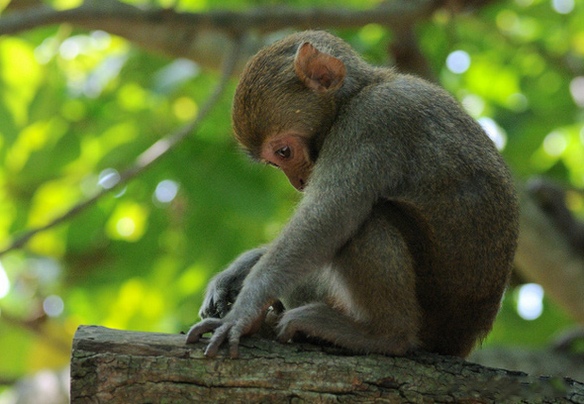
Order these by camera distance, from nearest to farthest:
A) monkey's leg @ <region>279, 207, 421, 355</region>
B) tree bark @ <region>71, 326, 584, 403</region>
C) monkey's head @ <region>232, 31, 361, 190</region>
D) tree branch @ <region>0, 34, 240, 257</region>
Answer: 1. tree bark @ <region>71, 326, 584, 403</region>
2. monkey's leg @ <region>279, 207, 421, 355</region>
3. monkey's head @ <region>232, 31, 361, 190</region>
4. tree branch @ <region>0, 34, 240, 257</region>

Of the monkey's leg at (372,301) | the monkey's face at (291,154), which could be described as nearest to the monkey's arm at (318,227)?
the monkey's leg at (372,301)

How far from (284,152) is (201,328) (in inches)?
60.9

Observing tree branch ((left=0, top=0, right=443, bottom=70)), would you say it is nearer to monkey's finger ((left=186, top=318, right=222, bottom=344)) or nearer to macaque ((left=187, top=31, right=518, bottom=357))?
macaque ((left=187, top=31, right=518, bottom=357))

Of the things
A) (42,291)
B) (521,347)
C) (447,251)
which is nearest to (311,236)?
(447,251)

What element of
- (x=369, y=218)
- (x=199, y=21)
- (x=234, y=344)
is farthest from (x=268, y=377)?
(x=199, y=21)

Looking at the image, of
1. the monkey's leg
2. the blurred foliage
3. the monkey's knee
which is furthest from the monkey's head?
the blurred foliage

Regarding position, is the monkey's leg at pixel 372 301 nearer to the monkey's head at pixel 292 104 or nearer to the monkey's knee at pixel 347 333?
the monkey's knee at pixel 347 333

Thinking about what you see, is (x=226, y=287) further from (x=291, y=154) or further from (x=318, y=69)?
(x=318, y=69)

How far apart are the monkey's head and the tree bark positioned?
4.67ft

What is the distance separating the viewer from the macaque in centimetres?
484

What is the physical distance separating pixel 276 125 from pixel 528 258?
466 centimetres

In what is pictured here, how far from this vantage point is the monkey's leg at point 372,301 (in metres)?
4.80

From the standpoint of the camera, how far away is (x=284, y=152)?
18.3 ft

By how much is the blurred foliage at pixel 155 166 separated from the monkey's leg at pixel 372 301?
2.53 meters
